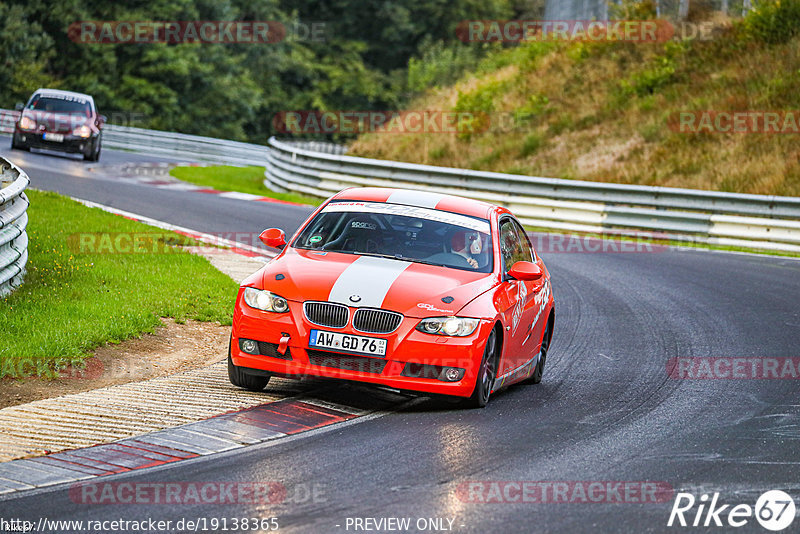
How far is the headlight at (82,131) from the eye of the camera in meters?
29.3

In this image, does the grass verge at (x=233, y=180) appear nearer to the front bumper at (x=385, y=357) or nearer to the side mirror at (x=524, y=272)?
the side mirror at (x=524, y=272)

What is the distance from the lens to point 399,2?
Answer: 65.5 m

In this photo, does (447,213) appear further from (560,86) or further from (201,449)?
(560,86)

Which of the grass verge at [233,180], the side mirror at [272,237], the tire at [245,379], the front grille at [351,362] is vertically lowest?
the grass verge at [233,180]

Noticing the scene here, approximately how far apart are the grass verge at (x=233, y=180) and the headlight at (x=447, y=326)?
1775 centimetres

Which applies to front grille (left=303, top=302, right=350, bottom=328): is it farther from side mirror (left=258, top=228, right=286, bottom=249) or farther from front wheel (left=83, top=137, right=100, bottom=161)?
front wheel (left=83, top=137, right=100, bottom=161)

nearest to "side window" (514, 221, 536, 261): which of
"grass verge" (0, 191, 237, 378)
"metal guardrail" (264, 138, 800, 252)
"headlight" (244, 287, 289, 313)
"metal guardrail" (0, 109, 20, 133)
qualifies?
"headlight" (244, 287, 289, 313)

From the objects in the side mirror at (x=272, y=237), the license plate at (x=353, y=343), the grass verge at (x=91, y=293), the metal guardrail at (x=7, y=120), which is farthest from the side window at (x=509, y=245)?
the metal guardrail at (x=7, y=120)

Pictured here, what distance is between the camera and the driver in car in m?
9.08

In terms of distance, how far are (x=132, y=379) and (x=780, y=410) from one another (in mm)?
5064

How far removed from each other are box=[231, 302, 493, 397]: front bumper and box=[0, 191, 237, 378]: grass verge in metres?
1.72

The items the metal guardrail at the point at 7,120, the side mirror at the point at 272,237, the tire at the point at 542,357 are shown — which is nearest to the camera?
the side mirror at the point at 272,237

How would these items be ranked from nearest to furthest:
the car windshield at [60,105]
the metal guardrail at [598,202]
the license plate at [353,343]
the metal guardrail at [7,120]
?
the license plate at [353,343] < the metal guardrail at [598,202] < the car windshield at [60,105] < the metal guardrail at [7,120]

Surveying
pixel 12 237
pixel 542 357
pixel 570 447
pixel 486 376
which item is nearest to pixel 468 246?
pixel 486 376
